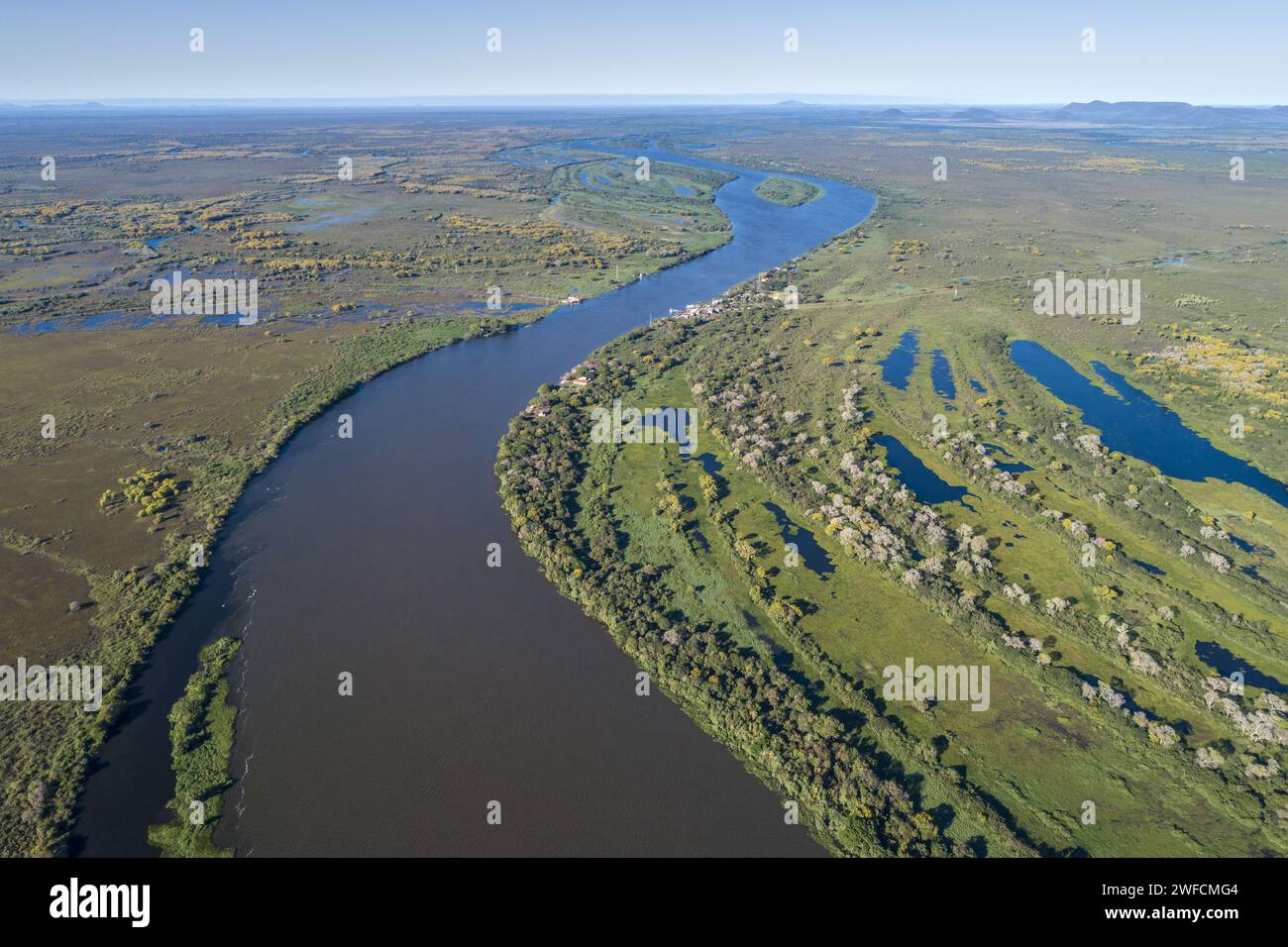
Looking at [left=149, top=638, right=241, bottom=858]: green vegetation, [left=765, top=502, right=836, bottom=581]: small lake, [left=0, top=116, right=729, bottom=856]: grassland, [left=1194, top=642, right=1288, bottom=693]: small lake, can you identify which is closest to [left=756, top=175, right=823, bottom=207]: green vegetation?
[left=0, top=116, right=729, bottom=856]: grassland

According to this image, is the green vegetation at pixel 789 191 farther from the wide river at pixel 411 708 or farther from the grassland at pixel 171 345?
the wide river at pixel 411 708

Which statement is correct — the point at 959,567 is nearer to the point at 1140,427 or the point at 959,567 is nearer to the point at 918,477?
the point at 918,477

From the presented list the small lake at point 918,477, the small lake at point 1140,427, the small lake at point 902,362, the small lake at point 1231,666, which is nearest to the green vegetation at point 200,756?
the small lake at point 918,477

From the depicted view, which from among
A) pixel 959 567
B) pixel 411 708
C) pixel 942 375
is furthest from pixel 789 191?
pixel 411 708

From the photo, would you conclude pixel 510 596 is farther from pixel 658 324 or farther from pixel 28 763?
pixel 658 324

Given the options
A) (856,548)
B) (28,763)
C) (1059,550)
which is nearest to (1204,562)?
(1059,550)
